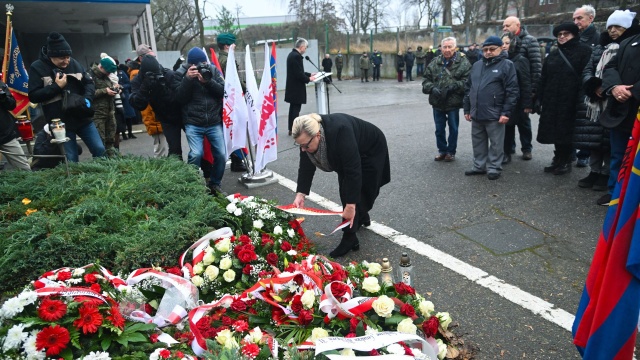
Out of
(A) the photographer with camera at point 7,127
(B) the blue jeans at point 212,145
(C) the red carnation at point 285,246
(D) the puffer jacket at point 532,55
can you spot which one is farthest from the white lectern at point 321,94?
(C) the red carnation at point 285,246

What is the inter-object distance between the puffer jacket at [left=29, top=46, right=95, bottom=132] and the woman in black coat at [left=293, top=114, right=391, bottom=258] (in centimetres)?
305

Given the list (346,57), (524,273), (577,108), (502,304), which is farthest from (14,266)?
(346,57)

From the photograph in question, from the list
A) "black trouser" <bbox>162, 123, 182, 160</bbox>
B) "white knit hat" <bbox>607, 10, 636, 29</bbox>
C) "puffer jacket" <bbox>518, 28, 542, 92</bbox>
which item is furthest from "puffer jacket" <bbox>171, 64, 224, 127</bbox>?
"white knit hat" <bbox>607, 10, 636, 29</bbox>

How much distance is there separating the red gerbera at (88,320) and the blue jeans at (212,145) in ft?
11.9

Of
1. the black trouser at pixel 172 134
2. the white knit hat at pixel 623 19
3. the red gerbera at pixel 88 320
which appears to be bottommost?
the red gerbera at pixel 88 320

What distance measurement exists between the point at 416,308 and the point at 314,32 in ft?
107

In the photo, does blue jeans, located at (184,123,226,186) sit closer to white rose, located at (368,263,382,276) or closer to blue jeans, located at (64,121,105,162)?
blue jeans, located at (64,121,105,162)

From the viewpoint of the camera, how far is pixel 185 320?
2605mm

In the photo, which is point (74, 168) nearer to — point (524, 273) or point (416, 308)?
point (416, 308)

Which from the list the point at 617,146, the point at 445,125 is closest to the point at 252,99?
the point at 445,125

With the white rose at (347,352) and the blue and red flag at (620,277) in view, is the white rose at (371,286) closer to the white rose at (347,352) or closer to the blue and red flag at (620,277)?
the white rose at (347,352)

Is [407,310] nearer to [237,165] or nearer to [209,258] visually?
[209,258]

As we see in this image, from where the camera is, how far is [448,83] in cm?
679

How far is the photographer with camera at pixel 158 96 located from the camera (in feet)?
18.5
